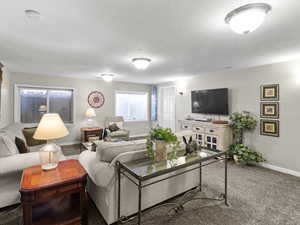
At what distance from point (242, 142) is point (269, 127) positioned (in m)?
0.72

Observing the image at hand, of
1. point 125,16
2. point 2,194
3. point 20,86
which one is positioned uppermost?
point 125,16

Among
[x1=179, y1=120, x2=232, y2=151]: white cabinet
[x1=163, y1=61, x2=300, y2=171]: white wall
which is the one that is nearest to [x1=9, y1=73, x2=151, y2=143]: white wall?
[x1=179, y1=120, x2=232, y2=151]: white cabinet

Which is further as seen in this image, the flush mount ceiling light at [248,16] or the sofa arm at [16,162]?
the sofa arm at [16,162]

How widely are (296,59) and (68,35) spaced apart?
14.0 ft

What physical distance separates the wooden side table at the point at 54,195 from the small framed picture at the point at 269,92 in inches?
158

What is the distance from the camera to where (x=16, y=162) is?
207 centimetres

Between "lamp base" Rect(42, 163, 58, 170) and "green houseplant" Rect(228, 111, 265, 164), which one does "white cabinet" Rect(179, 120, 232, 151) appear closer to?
"green houseplant" Rect(228, 111, 265, 164)

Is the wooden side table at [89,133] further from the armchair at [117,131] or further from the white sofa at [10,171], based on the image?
the white sofa at [10,171]

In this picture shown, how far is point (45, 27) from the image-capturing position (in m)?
1.99

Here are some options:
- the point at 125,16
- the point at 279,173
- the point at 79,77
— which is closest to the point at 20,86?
the point at 79,77

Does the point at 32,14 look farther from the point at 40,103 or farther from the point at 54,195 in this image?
the point at 40,103

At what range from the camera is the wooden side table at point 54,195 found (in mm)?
1479

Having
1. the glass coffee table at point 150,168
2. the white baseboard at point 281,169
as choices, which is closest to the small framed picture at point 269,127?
the white baseboard at point 281,169

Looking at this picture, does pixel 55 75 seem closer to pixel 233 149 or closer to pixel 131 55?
pixel 131 55
